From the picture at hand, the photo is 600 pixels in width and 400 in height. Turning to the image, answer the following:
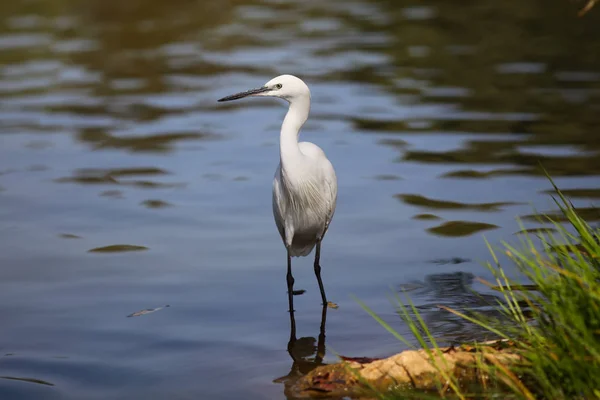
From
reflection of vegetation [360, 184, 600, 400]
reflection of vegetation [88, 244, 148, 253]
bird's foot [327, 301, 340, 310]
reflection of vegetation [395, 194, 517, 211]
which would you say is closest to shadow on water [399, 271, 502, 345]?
bird's foot [327, 301, 340, 310]

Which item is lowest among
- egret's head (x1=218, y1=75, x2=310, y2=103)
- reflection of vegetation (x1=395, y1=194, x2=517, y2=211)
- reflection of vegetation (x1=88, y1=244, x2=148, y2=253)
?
reflection of vegetation (x1=88, y1=244, x2=148, y2=253)

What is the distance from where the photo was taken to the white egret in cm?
660

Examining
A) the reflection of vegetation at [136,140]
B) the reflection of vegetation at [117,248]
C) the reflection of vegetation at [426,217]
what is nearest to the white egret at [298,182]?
the reflection of vegetation at [117,248]

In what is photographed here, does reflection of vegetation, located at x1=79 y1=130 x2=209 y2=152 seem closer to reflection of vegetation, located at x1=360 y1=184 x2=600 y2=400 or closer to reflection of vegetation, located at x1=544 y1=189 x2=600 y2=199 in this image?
reflection of vegetation, located at x1=544 y1=189 x2=600 y2=199

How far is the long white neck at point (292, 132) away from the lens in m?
6.54

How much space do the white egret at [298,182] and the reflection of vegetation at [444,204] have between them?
7.50 feet

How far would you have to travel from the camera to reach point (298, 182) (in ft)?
21.9

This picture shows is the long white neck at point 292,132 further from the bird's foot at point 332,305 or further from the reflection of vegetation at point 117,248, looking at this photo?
the reflection of vegetation at point 117,248

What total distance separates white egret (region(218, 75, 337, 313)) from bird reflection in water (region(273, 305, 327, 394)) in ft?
1.30

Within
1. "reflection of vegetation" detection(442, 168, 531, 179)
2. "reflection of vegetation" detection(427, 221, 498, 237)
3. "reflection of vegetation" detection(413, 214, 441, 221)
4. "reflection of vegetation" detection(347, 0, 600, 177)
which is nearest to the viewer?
"reflection of vegetation" detection(427, 221, 498, 237)

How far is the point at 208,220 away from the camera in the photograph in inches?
359

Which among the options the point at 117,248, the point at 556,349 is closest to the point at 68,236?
the point at 117,248

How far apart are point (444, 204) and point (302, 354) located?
3585mm

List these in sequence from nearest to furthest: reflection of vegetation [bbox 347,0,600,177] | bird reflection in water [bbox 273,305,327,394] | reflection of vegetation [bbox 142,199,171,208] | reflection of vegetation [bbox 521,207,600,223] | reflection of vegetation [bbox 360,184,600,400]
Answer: reflection of vegetation [bbox 360,184,600,400], bird reflection in water [bbox 273,305,327,394], reflection of vegetation [bbox 521,207,600,223], reflection of vegetation [bbox 142,199,171,208], reflection of vegetation [bbox 347,0,600,177]
